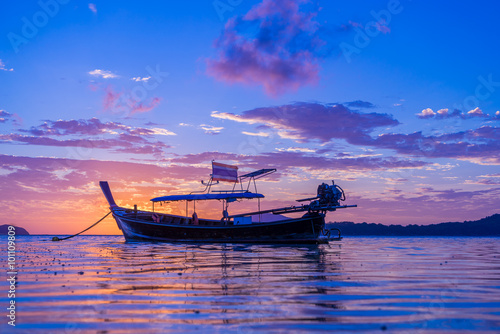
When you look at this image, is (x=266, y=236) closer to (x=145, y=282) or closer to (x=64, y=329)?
(x=145, y=282)

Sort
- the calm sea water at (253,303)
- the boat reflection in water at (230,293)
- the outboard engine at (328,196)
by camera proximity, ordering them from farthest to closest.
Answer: the outboard engine at (328,196) → the boat reflection in water at (230,293) → the calm sea water at (253,303)

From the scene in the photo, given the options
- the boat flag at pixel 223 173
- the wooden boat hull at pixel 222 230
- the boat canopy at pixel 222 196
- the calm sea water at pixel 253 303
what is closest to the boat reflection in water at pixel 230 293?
the calm sea water at pixel 253 303

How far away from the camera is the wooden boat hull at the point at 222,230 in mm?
37562

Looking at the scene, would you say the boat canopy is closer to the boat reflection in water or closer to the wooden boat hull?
the wooden boat hull

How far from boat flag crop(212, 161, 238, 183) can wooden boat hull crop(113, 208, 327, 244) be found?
5194 millimetres

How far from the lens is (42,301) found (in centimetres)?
830

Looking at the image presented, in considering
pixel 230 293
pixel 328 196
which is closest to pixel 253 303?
pixel 230 293

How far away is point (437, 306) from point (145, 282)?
7.30 m

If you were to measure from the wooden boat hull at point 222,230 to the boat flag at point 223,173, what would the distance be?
5194 millimetres

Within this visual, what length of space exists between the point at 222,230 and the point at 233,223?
5.33 feet

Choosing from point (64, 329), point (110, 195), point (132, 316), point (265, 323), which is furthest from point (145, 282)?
point (110, 195)

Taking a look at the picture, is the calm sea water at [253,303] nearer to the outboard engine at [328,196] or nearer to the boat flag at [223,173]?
the outboard engine at [328,196]

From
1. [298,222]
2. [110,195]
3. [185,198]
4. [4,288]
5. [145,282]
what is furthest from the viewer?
[110,195]

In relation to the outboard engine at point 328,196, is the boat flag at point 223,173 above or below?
above
